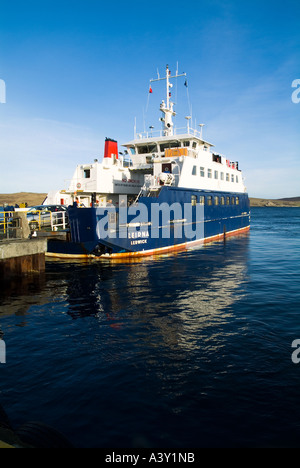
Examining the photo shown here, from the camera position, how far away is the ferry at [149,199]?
17031 millimetres

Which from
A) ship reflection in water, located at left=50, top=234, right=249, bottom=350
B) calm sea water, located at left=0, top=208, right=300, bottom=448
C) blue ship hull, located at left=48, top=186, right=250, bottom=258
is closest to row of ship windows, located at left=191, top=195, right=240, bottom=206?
blue ship hull, located at left=48, top=186, right=250, bottom=258

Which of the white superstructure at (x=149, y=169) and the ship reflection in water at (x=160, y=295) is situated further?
the white superstructure at (x=149, y=169)

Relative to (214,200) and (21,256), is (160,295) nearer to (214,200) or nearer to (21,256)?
(21,256)

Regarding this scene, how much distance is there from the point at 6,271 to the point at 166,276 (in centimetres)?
776

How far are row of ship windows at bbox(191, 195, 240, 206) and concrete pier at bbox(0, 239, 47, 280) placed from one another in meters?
12.6

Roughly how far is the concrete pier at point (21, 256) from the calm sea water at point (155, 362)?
1.50 meters

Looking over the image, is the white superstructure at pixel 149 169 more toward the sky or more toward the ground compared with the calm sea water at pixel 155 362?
more toward the sky

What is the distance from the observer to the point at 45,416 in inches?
190

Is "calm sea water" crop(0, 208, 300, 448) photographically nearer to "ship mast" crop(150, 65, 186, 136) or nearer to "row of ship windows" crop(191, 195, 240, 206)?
"row of ship windows" crop(191, 195, 240, 206)

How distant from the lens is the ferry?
17.0 meters

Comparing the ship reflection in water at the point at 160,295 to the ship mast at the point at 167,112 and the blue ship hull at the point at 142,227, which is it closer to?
the blue ship hull at the point at 142,227

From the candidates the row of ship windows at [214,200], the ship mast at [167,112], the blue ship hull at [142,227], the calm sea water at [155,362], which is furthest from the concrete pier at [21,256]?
the ship mast at [167,112]

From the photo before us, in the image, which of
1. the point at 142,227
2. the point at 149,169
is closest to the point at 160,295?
the point at 142,227
